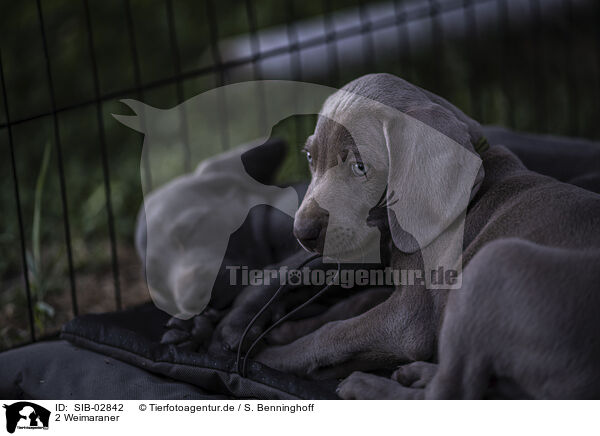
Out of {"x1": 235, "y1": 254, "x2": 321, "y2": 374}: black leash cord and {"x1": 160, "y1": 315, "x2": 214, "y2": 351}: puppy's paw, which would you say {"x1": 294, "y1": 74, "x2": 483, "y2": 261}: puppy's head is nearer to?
{"x1": 235, "y1": 254, "x2": 321, "y2": 374}: black leash cord

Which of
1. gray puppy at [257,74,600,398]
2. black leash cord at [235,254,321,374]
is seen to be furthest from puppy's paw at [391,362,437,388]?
black leash cord at [235,254,321,374]

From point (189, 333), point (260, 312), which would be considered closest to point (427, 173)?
point (260, 312)

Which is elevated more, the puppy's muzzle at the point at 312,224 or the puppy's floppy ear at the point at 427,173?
the puppy's floppy ear at the point at 427,173

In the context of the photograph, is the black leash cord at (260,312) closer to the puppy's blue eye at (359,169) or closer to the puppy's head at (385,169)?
the puppy's head at (385,169)

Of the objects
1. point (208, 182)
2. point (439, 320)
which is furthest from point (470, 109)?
point (439, 320)

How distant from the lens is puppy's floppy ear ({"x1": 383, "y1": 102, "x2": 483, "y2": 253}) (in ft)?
6.76

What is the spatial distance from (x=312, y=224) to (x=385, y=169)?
11.2 inches

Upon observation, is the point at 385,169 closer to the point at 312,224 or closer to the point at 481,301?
the point at 312,224

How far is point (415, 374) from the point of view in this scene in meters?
2.05

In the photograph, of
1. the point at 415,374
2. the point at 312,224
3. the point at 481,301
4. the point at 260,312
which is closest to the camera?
the point at 481,301

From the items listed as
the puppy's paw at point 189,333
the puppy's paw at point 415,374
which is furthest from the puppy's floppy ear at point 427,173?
the puppy's paw at point 189,333

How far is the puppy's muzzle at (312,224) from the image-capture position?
2.17 m

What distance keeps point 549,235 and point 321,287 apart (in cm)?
90
